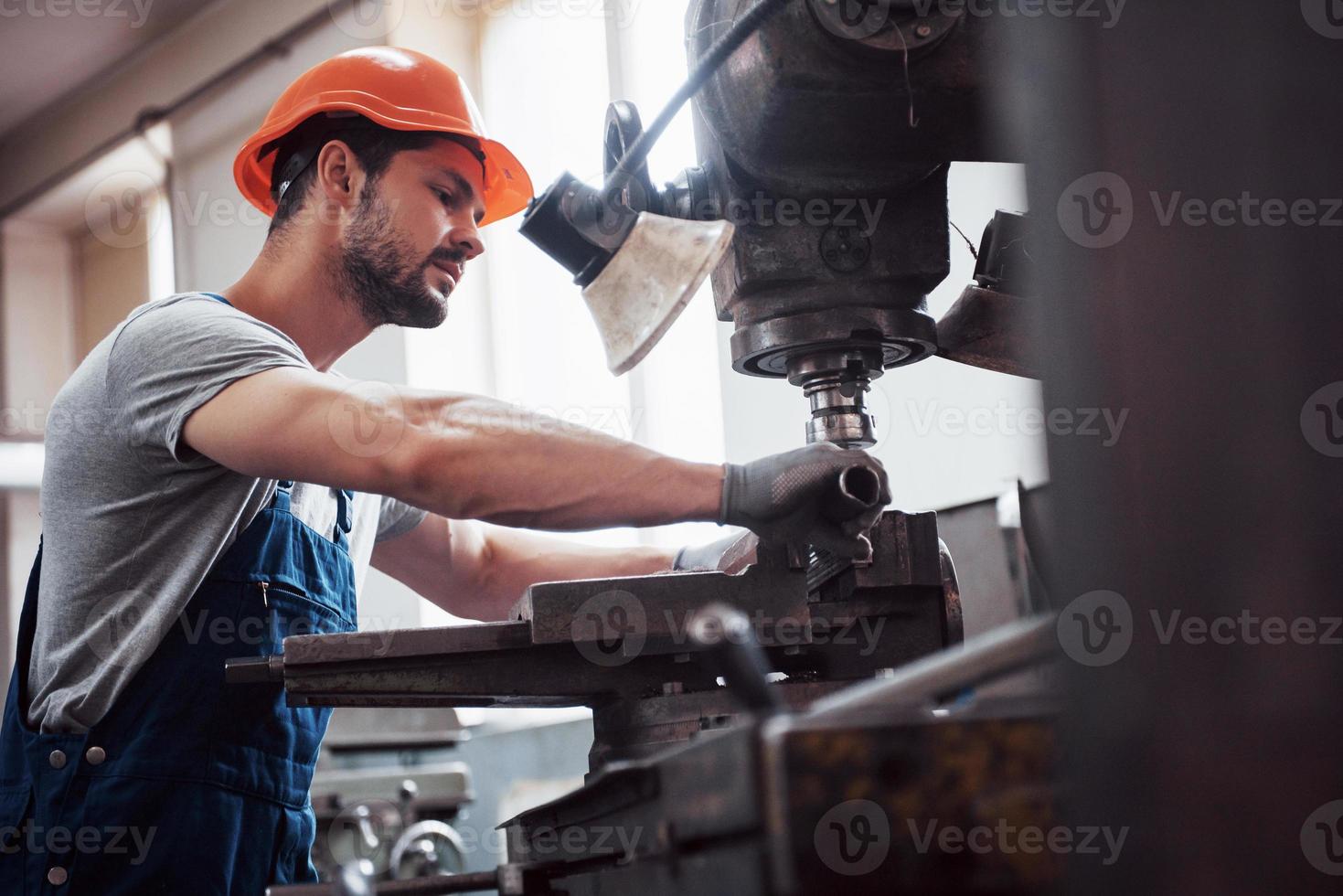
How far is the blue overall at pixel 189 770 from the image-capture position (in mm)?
1426

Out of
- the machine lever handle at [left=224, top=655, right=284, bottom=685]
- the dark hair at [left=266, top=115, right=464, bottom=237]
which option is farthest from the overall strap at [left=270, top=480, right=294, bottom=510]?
the dark hair at [left=266, top=115, right=464, bottom=237]

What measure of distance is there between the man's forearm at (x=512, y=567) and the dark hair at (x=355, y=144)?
0.60m

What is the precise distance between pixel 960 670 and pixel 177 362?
1085 millimetres

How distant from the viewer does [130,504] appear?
1544 millimetres

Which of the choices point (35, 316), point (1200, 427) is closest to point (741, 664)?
point (1200, 427)

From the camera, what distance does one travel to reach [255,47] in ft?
14.8

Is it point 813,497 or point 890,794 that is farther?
point 813,497

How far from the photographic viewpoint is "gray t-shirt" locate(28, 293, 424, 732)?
147cm

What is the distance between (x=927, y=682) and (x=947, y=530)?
4.29ft

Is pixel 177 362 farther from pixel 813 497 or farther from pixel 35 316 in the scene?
pixel 35 316

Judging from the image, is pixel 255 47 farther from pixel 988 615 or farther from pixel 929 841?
pixel 929 841

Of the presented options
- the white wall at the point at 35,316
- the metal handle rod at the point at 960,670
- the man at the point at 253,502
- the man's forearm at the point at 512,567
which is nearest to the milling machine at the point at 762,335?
the man at the point at 253,502

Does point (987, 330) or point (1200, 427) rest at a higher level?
point (987, 330)

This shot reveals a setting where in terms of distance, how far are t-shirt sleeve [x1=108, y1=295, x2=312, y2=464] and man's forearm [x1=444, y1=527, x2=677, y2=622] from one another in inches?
26.5
